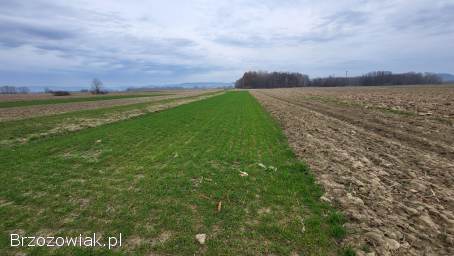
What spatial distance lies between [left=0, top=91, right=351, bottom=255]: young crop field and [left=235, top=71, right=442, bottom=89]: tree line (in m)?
175

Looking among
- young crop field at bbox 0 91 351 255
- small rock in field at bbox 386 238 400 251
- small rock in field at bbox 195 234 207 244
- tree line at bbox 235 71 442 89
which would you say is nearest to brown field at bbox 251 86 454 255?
small rock in field at bbox 386 238 400 251

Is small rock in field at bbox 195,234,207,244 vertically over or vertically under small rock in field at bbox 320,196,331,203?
over

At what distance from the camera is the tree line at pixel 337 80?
15275 centimetres

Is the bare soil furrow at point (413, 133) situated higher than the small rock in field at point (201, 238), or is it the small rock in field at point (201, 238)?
the bare soil furrow at point (413, 133)

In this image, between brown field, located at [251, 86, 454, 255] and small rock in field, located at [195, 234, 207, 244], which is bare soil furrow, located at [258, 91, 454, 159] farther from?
small rock in field, located at [195, 234, 207, 244]

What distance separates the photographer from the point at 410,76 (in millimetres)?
154375

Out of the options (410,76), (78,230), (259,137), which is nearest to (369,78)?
(410,76)

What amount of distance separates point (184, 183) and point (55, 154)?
6.89m

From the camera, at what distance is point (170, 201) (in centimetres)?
605

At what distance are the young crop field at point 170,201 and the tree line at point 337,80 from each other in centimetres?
17519

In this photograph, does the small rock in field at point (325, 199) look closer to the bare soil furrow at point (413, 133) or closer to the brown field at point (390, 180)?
the brown field at point (390, 180)

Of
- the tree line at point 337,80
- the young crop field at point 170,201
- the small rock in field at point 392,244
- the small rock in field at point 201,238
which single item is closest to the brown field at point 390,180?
the small rock in field at point 392,244

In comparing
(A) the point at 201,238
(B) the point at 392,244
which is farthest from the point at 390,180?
(A) the point at 201,238

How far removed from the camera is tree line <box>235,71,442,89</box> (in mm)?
152750
